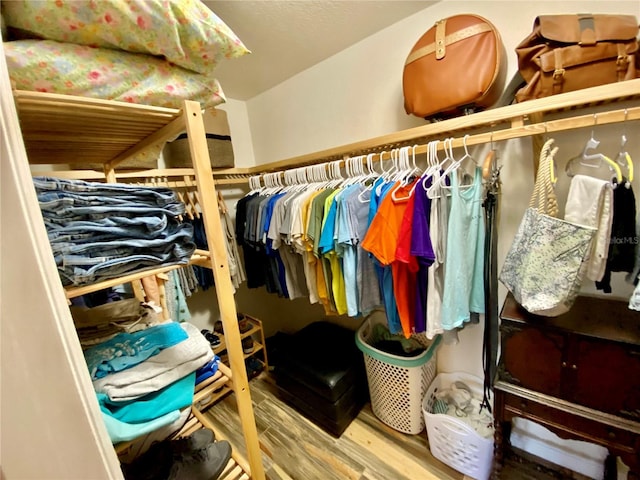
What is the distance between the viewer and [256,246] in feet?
5.26

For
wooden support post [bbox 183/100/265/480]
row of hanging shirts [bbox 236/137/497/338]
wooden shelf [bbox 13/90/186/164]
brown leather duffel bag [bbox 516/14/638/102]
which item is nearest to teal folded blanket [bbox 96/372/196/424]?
wooden support post [bbox 183/100/265/480]

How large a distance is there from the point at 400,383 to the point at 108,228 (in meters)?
1.42

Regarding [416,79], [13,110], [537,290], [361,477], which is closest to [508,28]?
[416,79]

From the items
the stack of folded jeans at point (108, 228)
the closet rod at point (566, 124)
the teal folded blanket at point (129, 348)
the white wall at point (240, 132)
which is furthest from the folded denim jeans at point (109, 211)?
the white wall at point (240, 132)

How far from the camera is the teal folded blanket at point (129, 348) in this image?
1.94 feet

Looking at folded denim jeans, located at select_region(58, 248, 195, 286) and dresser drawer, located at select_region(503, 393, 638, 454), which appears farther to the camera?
dresser drawer, located at select_region(503, 393, 638, 454)

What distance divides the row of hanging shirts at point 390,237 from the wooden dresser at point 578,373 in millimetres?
198

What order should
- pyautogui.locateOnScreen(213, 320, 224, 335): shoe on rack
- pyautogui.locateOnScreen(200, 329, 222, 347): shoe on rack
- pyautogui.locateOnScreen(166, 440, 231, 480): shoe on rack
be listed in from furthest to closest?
1. pyautogui.locateOnScreen(213, 320, 224, 335): shoe on rack
2. pyautogui.locateOnScreen(200, 329, 222, 347): shoe on rack
3. pyautogui.locateOnScreen(166, 440, 231, 480): shoe on rack

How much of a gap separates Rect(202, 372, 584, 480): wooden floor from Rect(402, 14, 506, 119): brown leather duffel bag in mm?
1634

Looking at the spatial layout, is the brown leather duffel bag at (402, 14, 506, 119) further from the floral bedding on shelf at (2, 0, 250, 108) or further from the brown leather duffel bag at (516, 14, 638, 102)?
the floral bedding on shelf at (2, 0, 250, 108)

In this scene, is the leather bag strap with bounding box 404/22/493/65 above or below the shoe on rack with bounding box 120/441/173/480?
above

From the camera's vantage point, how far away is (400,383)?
1.34 m

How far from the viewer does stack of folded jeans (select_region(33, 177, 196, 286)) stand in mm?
508

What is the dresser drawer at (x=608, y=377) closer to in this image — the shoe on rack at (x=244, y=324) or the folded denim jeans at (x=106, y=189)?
the folded denim jeans at (x=106, y=189)
